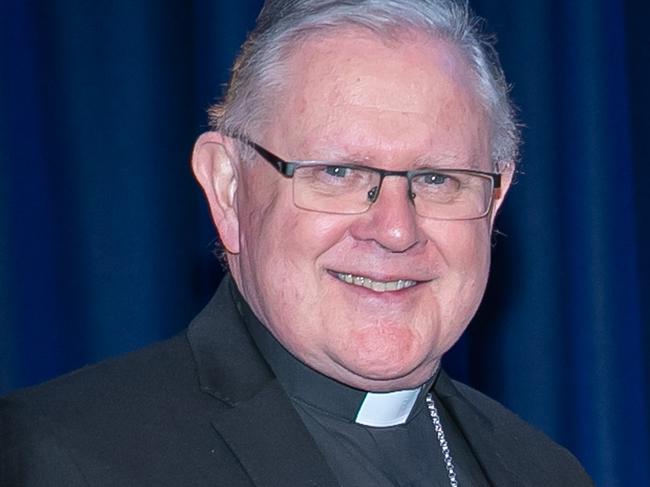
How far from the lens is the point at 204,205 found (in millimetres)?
2459

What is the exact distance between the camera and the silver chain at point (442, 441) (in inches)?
72.8

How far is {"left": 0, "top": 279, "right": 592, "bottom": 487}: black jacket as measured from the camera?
153 centimetres

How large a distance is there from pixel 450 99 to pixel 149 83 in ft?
2.82

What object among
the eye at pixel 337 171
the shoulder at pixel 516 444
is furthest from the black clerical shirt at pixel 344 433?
the eye at pixel 337 171

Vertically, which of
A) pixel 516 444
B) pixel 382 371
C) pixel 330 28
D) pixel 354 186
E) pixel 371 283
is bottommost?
pixel 516 444

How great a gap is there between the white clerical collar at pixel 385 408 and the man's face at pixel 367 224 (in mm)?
63

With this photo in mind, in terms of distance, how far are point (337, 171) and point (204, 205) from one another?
2.73 feet

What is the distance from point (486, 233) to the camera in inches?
69.3

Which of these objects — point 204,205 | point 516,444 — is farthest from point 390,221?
point 204,205

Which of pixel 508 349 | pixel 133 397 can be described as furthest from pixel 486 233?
pixel 508 349

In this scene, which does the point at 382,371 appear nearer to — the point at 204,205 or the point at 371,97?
the point at 371,97

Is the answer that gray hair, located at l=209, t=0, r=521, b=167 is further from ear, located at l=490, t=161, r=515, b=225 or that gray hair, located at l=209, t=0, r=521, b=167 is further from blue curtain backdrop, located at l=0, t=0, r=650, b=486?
blue curtain backdrop, located at l=0, t=0, r=650, b=486

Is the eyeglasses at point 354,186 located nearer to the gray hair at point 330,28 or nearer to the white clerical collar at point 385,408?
the gray hair at point 330,28

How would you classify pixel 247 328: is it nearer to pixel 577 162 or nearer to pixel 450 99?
pixel 450 99
